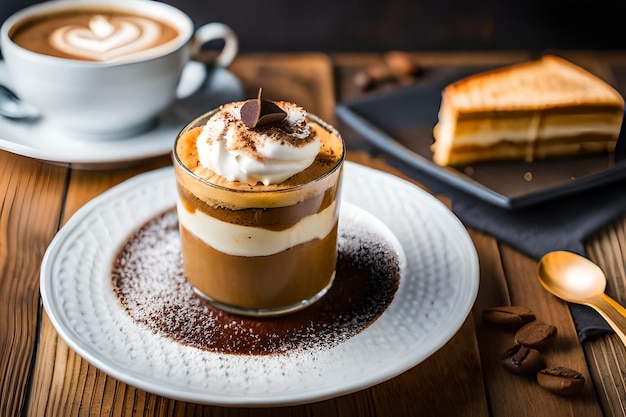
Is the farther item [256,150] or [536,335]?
[536,335]

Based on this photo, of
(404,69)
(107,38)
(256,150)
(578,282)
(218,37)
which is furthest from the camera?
(404,69)

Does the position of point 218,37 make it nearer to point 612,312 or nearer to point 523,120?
point 523,120

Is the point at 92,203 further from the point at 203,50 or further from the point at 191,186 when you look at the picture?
the point at 203,50

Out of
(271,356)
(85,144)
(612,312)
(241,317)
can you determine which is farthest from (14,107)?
(612,312)

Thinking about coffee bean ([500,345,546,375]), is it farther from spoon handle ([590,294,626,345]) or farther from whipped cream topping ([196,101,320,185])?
whipped cream topping ([196,101,320,185])

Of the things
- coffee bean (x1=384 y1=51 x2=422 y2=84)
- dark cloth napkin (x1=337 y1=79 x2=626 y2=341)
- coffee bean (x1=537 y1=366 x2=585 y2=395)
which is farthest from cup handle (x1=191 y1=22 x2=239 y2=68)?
coffee bean (x1=537 y1=366 x2=585 y2=395)

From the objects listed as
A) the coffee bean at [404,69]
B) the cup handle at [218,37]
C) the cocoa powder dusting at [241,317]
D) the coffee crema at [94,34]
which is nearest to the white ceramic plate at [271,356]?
the cocoa powder dusting at [241,317]

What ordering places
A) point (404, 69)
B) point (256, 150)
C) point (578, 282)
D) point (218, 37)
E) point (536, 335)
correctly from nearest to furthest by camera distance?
point (256, 150)
point (536, 335)
point (578, 282)
point (218, 37)
point (404, 69)

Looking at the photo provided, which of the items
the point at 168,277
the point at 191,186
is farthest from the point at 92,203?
the point at 191,186
